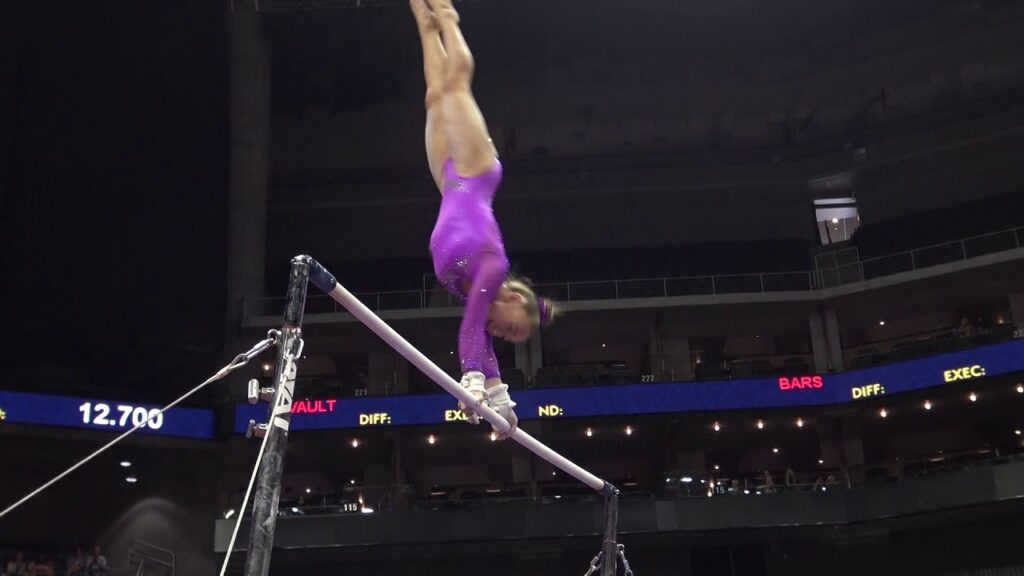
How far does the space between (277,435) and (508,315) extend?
1462 millimetres

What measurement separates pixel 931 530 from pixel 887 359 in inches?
142

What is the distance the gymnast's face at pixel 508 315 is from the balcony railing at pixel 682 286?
18261mm

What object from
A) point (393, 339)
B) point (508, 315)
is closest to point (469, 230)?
point (508, 315)

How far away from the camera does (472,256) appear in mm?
4797

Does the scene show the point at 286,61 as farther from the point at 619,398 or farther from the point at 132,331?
the point at 619,398

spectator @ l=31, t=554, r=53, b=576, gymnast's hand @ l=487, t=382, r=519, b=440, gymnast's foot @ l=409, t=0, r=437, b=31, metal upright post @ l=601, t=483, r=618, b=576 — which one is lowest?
metal upright post @ l=601, t=483, r=618, b=576

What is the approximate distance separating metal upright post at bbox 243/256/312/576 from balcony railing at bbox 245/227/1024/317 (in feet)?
62.2

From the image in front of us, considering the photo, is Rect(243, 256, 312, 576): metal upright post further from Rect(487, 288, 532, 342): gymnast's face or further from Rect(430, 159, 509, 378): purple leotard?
Rect(487, 288, 532, 342): gymnast's face

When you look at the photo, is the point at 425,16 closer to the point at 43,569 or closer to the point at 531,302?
the point at 531,302

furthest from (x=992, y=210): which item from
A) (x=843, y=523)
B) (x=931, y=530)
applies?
(x=843, y=523)

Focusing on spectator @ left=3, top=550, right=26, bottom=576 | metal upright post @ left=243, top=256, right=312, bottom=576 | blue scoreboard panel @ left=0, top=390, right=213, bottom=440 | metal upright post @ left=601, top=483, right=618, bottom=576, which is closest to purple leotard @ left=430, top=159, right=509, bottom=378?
metal upright post @ left=243, top=256, right=312, bottom=576

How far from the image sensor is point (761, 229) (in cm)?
2673

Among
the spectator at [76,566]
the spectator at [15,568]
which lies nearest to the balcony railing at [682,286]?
the spectator at [76,566]

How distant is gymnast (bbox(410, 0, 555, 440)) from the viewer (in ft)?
15.5
